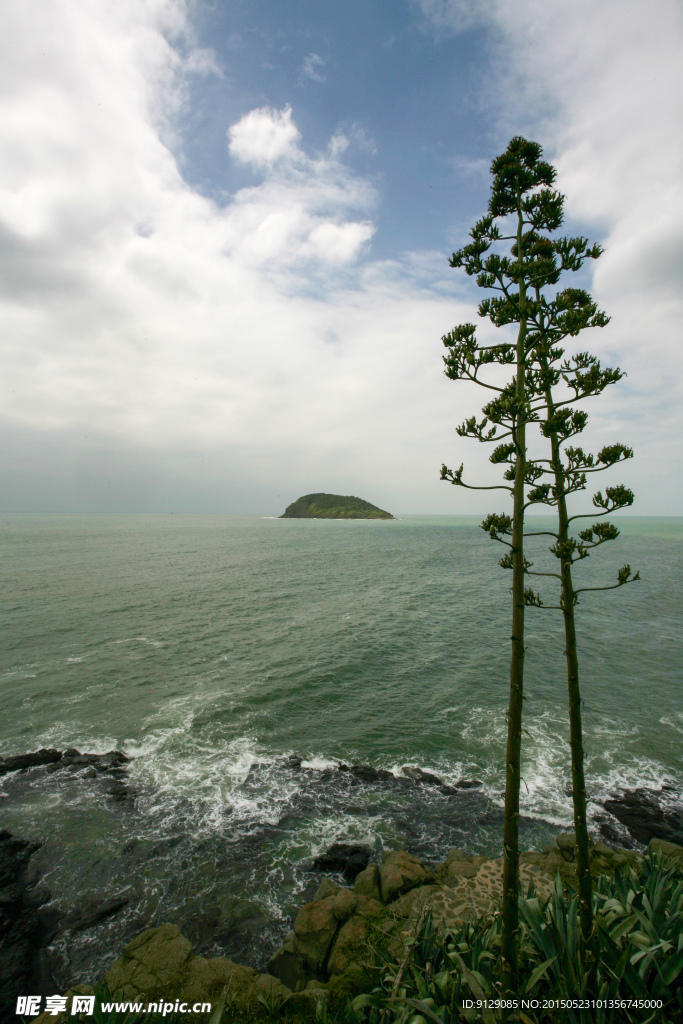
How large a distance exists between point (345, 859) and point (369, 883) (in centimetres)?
186

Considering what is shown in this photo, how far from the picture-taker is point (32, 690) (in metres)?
24.7

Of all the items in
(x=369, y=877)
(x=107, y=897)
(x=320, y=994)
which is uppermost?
(x=320, y=994)

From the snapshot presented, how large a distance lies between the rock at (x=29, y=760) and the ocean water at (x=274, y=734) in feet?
1.88

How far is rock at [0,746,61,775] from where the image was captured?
1792 centimetres

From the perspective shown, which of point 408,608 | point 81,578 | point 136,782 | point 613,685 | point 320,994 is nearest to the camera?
point 320,994

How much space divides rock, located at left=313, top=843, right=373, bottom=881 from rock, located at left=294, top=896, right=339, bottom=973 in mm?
2469

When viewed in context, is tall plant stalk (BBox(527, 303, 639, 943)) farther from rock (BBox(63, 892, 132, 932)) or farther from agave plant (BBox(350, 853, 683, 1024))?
rock (BBox(63, 892, 132, 932))

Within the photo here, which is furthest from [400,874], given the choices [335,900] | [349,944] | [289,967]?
[289,967]

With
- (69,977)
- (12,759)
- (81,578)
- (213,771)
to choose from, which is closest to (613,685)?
(213,771)

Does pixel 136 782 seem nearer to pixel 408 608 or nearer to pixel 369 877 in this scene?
pixel 369 877

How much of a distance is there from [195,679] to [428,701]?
14755mm

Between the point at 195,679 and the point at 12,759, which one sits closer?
the point at 12,759

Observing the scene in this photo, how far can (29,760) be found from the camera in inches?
724

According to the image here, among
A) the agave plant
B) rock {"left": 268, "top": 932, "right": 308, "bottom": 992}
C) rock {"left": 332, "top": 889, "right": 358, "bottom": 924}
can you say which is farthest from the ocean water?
the agave plant
